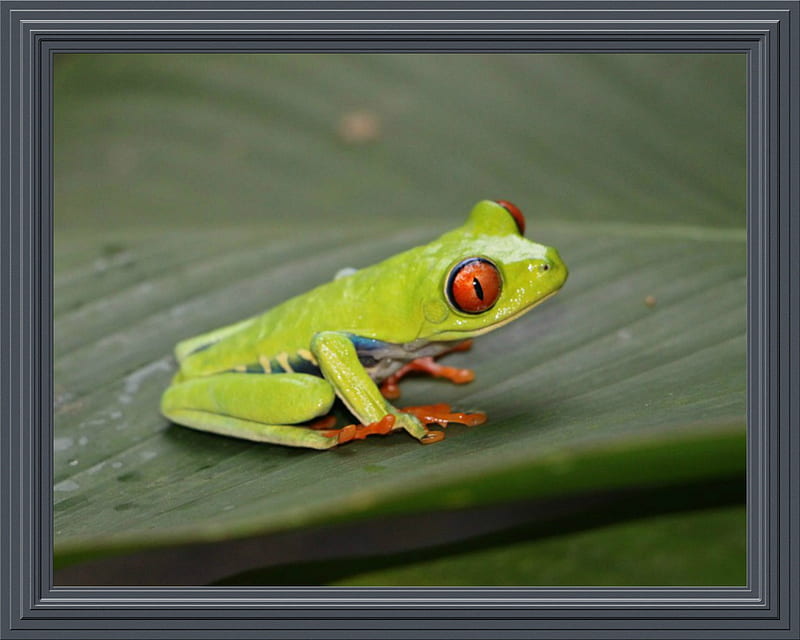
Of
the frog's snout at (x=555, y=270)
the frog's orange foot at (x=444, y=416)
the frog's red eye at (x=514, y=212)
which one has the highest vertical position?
the frog's red eye at (x=514, y=212)

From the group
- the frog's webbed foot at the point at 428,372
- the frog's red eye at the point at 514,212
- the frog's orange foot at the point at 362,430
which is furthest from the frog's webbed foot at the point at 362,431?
the frog's red eye at the point at 514,212

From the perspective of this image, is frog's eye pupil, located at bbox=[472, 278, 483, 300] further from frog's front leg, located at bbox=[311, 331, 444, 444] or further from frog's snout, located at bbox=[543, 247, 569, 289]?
frog's front leg, located at bbox=[311, 331, 444, 444]

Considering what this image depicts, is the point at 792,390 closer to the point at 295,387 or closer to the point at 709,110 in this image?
the point at 295,387

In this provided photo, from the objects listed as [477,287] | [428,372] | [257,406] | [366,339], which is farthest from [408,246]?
[257,406]

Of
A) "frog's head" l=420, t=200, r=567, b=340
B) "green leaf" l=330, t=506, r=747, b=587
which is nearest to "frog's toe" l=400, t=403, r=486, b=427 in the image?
"frog's head" l=420, t=200, r=567, b=340

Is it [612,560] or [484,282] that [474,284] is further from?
[612,560]

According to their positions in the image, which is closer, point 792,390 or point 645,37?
point 792,390

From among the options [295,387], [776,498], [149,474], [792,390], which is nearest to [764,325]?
[792,390]

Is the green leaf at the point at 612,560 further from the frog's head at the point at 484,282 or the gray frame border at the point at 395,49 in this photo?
the frog's head at the point at 484,282
